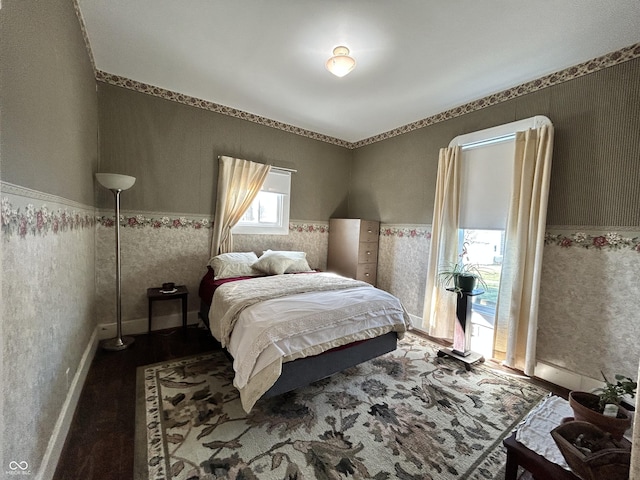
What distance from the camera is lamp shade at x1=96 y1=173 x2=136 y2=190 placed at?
2.40 metres

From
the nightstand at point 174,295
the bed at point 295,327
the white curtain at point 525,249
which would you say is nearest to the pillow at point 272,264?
the bed at point 295,327

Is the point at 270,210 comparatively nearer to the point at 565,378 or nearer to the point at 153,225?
the point at 153,225

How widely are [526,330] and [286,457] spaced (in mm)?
2418

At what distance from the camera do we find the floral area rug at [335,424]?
4.67ft

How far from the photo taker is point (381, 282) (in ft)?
13.3

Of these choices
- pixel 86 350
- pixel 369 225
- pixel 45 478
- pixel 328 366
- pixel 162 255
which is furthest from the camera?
pixel 369 225

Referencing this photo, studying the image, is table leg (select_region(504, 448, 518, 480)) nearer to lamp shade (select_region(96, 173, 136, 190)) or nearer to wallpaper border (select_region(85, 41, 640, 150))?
wallpaper border (select_region(85, 41, 640, 150))

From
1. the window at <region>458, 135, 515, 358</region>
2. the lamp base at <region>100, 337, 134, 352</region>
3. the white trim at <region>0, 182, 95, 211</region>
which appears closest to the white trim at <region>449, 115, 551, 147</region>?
the window at <region>458, 135, 515, 358</region>

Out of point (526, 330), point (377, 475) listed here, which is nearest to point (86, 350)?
point (377, 475)

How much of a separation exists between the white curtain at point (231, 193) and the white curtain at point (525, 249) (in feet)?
9.79

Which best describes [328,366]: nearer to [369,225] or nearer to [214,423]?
[214,423]

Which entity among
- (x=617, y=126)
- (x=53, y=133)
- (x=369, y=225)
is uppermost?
(x=617, y=126)

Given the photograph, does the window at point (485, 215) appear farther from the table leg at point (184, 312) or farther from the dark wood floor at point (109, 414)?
the table leg at point (184, 312)

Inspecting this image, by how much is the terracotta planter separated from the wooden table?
0.25m
